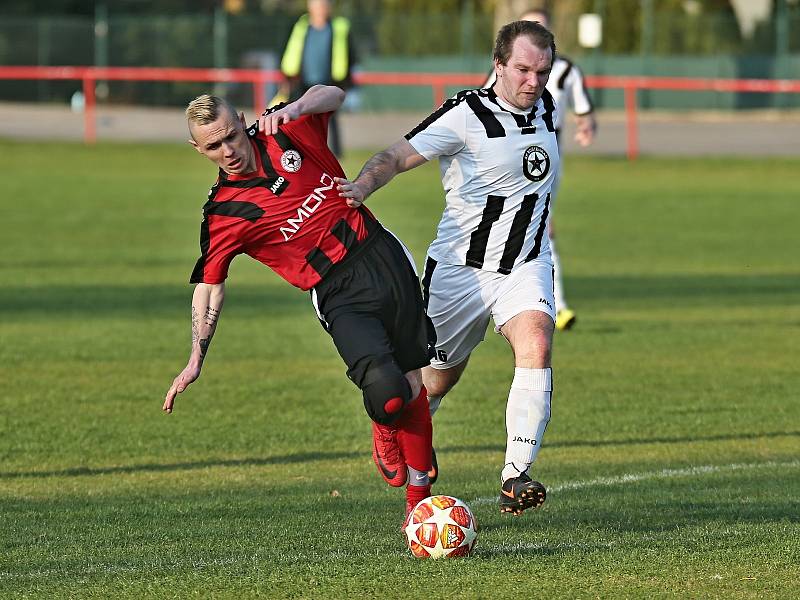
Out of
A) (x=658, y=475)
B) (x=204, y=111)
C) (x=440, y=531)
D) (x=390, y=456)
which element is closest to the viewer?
(x=440, y=531)

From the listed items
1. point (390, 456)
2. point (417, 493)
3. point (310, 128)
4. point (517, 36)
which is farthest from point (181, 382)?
point (517, 36)

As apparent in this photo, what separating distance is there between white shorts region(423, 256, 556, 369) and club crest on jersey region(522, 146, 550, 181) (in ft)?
1.32

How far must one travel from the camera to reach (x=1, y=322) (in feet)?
45.9

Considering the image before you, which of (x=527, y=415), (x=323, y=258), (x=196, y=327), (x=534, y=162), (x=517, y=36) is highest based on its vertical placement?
(x=517, y=36)

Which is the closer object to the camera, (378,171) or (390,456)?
(378,171)

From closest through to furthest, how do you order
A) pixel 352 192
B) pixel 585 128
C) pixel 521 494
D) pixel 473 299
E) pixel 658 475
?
pixel 521 494 < pixel 352 192 < pixel 473 299 < pixel 658 475 < pixel 585 128

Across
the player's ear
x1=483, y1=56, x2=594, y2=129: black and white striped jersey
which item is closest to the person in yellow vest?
x1=483, y1=56, x2=594, y2=129: black and white striped jersey

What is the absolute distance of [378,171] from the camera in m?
7.13

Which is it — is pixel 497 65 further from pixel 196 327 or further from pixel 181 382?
pixel 181 382

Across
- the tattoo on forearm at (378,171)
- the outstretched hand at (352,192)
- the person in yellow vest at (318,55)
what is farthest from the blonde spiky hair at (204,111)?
the person in yellow vest at (318,55)

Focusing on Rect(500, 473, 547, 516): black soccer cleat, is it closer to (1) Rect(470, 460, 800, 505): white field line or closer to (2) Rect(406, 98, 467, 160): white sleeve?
(1) Rect(470, 460, 800, 505): white field line

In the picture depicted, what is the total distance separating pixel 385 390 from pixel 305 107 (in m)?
1.30

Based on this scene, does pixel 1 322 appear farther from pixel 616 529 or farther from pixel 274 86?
pixel 274 86

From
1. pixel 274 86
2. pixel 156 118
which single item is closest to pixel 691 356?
pixel 274 86
